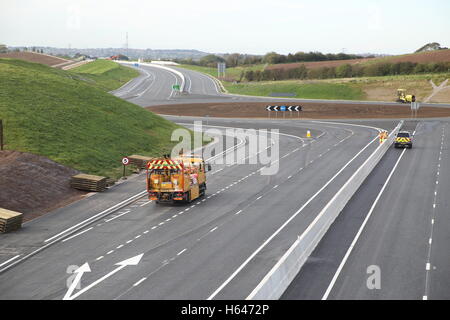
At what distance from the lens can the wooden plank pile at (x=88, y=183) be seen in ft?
132

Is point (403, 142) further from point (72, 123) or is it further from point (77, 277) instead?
point (77, 277)

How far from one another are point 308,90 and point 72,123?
3335 inches

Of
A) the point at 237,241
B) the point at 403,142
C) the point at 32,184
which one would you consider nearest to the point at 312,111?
the point at 403,142

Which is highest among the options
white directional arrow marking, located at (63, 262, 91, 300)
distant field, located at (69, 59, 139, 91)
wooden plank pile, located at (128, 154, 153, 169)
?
Result: distant field, located at (69, 59, 139, 91)

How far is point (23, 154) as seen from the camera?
142 feet

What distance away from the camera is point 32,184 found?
38.4 metres

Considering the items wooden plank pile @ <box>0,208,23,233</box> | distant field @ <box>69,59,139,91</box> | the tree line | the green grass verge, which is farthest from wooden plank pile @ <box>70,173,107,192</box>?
the tree line

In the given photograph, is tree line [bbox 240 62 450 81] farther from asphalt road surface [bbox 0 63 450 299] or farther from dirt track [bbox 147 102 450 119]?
asphalt road surface [bbox 0 63 450 299]

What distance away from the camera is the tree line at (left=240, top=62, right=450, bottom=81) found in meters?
140

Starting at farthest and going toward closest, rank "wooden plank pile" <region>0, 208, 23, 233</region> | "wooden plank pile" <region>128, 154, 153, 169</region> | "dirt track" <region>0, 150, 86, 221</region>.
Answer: "wooden plank pile" <region>128, 154, 153, 169</region> → "dirt track" <region>0, 150, 86, 221</region> → "wooden plank pile" <region>0, 208, 23, 233</region>

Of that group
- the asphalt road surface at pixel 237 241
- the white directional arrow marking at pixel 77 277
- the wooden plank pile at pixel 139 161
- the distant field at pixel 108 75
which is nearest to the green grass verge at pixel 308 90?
the distant field at pixel 108 75

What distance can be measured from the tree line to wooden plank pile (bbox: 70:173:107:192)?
116 metres
